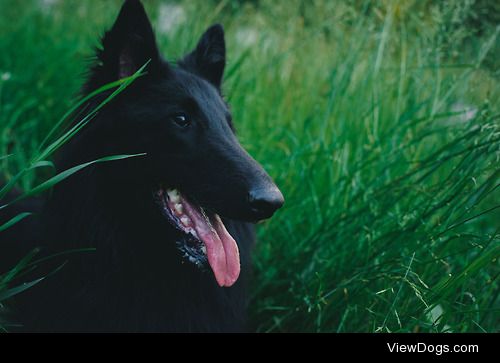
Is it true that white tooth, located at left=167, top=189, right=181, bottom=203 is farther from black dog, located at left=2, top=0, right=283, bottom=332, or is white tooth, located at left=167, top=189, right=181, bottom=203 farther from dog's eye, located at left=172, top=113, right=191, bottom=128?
dog's eye, located at left=172, top=113, right=191, bottom=128

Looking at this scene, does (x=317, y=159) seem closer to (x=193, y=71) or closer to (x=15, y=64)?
(x=193, y=71)

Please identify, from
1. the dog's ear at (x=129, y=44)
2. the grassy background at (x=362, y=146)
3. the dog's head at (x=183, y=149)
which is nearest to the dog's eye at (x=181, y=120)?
the dog's head at (x=183, y=149)

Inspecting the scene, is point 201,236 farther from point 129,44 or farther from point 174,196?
point 129,44

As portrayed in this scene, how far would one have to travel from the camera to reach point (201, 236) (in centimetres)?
A: 227

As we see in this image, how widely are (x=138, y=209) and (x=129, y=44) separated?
28.6 inches

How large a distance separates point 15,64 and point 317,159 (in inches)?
121

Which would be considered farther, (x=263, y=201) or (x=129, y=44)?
(x=129, y=44)

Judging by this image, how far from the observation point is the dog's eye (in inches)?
93.2

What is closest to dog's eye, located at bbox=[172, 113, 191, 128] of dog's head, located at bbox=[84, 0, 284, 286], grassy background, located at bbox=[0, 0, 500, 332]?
dog's head, located at bbox=[84, 0, 284, 286]

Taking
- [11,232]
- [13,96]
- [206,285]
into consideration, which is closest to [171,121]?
[206,285]

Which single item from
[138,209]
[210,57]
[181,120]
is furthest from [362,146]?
[138,209]

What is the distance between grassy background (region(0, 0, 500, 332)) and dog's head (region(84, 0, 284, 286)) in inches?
20.0

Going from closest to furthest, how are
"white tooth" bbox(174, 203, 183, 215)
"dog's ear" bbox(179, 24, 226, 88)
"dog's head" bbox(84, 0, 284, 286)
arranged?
"dog's head" bbox(84, 0, 284, 286) → "white tooth" bbox(174, 203, 183, 215) → "dog's ear" bbox(179, 24, 226, 88)

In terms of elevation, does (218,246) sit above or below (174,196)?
below
